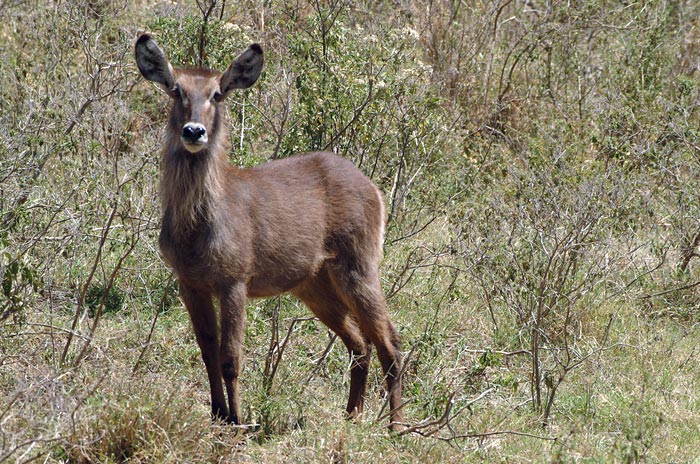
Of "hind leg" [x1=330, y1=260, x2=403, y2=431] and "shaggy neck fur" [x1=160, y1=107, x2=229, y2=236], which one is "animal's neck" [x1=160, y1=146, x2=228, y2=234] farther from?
"hind leg" [x1=330, y1=260, x2=403, y2=431]

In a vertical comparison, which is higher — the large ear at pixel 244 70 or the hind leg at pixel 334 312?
the large ear at pixel 244 70

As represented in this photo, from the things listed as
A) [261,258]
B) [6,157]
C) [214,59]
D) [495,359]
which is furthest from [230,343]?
[214,59]

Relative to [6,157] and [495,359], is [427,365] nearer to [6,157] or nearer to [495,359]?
[495,359]

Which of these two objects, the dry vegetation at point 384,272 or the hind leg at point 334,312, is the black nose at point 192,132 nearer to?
the dry vegetation at point 384,272

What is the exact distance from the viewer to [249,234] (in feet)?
19.5

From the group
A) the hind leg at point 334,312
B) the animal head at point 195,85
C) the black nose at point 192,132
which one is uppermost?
A: the animal head at point 195,85

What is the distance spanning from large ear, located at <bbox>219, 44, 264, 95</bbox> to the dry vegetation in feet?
2.81

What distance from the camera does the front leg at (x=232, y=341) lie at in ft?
18.7

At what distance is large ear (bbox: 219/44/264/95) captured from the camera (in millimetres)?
6027

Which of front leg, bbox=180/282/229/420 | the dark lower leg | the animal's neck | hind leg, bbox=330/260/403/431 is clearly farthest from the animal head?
the dark lower leg

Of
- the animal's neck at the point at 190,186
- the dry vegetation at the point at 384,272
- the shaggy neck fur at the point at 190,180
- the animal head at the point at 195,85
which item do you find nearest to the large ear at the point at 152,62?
the animal head at the point at 195,85

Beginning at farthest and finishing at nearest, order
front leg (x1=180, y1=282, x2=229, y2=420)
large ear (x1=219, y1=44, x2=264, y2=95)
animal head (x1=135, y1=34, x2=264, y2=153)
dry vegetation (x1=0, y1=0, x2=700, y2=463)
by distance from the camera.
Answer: large ear (x1=219, y1=44, x2=264, y2=95) → front leg (x1=180, y1=282, x2=229, y2=420) → animal head (x1=135, y1=34, x2=264, y2=153) → dry vegetation (x1=0, y1=0, x2=700, y2=463)

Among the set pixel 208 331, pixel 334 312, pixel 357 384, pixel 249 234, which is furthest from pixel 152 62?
pixel 357 384

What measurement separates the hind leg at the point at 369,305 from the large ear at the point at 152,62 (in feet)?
4.96
